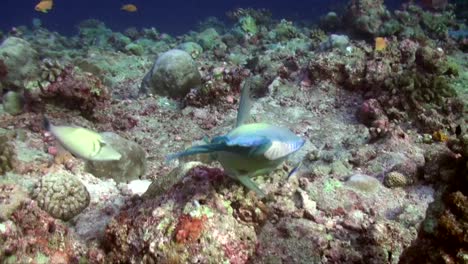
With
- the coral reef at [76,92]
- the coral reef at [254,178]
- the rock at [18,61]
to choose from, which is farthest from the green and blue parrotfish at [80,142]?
the rock at [18,61]

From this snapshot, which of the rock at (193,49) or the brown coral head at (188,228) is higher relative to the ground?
the brown coral head at (188,228)

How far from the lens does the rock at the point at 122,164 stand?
5277 mm

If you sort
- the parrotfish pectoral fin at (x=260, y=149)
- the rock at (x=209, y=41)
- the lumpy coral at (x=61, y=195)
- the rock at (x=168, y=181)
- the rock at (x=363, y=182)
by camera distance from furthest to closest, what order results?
1. the rock at (x=209, y=41)
2. the rock at (x=363, y=182)
3. the lumpy coral at (x=61, y=195)
4. the rock at (x=168, y=181)
5. the parrotfish pectoral fin at (x=260, y=149)

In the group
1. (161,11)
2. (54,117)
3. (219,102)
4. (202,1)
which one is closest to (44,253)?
(54,117)

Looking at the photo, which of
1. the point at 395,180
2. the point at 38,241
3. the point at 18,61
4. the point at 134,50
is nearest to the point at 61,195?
the point at 38,241

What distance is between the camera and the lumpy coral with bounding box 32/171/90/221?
411 centimetres

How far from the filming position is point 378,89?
24.8 ft

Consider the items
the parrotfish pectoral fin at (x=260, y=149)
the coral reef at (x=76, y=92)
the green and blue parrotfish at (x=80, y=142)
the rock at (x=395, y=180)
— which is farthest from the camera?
the coral reef at (x=76, y=92)

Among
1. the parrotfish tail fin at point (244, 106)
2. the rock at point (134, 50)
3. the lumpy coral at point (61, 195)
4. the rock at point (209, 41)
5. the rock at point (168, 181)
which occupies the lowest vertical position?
the rock at point (134, 50)

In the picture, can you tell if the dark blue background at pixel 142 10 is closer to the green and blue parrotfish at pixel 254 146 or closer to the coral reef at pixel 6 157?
the coral reef at pixel 6 157

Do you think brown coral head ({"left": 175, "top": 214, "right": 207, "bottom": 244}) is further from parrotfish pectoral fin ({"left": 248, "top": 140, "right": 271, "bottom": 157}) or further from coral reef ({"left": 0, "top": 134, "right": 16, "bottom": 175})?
coral reef ({"left": 0, "top": 134, "right": 16, "bottom": 175})

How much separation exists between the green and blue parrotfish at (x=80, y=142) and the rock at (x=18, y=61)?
613 cm

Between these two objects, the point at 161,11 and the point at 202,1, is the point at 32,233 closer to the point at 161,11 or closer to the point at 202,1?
the point at 161,11

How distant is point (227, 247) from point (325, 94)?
558cm
